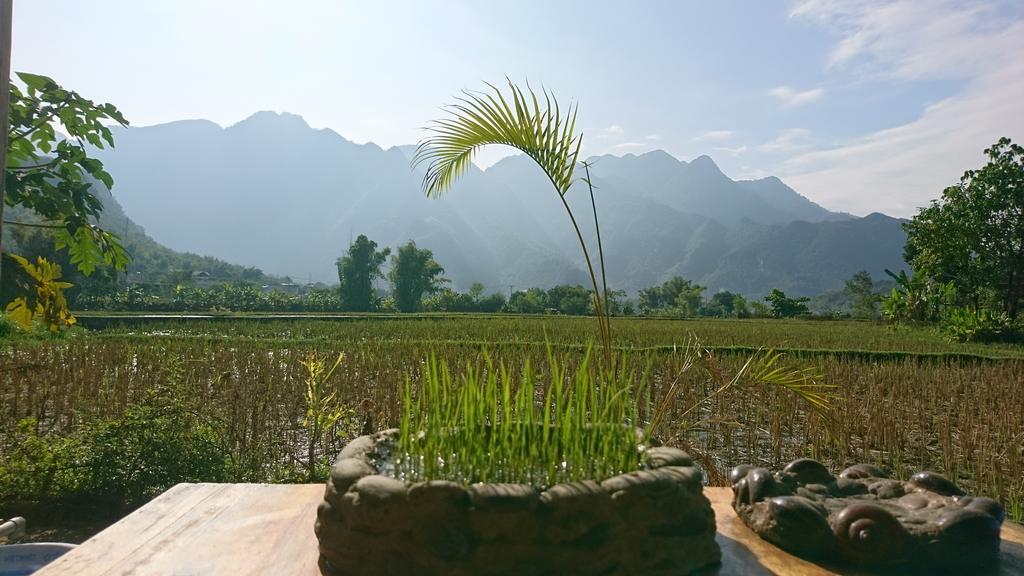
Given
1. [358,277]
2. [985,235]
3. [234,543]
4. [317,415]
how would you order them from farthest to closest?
[358,277], [985,235], [317,415], [234,543]

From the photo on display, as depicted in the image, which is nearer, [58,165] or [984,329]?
[58,165]

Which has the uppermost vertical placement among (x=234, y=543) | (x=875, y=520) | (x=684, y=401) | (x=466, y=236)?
(x=466, y=236)

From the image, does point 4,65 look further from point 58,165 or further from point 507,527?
point 507,527

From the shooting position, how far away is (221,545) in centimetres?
204

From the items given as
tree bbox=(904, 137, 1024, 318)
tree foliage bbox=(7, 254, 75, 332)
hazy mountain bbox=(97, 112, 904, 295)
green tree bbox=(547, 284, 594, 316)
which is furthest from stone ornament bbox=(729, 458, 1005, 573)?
hazy mountain bbox=(97, 112, 904, 295)

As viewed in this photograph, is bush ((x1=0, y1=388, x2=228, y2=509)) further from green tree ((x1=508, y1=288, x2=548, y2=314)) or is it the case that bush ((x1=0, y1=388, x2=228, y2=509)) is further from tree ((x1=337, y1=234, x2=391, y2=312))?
tree ((x1=337, y1=234, x2=391, y2=312))

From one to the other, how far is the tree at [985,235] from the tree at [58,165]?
25299 millimetres

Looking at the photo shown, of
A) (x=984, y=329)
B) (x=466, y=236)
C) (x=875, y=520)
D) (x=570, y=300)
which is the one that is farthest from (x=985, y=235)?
(x=466, y=236)

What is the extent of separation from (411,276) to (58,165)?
3591cm

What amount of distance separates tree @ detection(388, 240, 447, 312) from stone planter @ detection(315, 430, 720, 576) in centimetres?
3684

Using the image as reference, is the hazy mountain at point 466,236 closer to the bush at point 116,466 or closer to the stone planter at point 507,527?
the bush at point 116,466

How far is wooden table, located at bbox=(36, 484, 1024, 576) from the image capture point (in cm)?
189

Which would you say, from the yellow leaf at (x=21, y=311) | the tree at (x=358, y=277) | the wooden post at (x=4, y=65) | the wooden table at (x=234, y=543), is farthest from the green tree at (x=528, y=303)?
the wooden post at (x=4, y=65)

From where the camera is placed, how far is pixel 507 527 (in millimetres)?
1668
